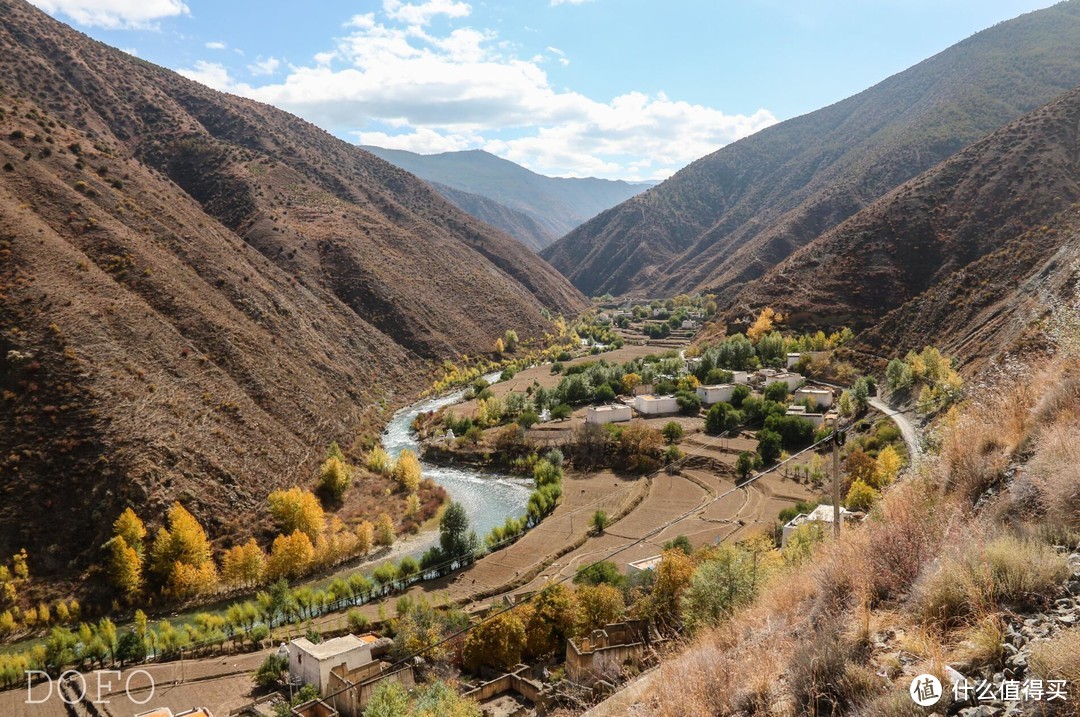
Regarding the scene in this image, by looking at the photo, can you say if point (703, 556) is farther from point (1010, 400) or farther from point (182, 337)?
point (182, 337)

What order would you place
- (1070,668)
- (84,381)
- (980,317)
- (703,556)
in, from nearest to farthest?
(1070,668), (703,556), (84,381), (980,317)

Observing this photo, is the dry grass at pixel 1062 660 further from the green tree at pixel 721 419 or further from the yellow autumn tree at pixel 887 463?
the green tree at pixel 721 419

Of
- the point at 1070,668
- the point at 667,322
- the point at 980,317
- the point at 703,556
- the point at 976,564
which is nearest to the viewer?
the point at 1070,668

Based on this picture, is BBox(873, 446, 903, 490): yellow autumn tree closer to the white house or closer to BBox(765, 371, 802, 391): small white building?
the white house

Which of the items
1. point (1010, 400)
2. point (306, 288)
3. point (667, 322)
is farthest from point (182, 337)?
point (667, 322)

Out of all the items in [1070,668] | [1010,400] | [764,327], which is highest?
[1010,400]

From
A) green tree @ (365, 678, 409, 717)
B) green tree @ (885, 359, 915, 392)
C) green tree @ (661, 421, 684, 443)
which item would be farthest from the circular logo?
green tree @ (661, 421, 684, 443)

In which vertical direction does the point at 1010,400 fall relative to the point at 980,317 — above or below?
above
